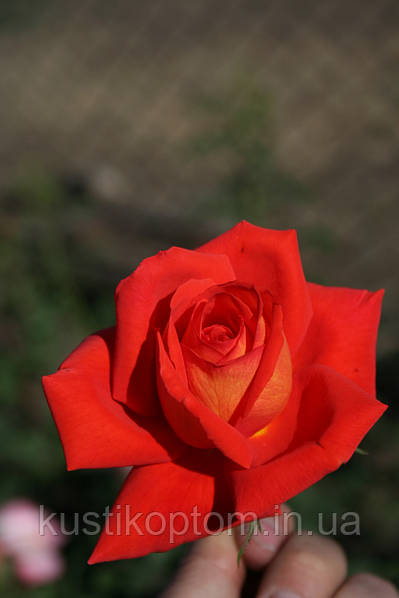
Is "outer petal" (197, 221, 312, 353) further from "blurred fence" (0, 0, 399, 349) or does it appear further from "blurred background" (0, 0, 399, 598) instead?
"blurred fence" (0, 0, 399, 349)

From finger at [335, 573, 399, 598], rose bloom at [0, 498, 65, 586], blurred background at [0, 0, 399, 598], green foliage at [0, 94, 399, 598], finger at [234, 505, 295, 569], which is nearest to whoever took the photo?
finger at [335, 573, 399, 598]

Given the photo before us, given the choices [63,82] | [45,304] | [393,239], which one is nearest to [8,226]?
[45,304]

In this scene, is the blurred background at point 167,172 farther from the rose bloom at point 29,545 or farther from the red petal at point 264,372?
the red petal at point 264,372

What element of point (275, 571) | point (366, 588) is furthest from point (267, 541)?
point (366, 588)

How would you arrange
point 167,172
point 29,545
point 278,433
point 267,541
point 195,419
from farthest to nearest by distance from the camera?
point 167,172 → point 29,545 → point 267,541 → point 278,433 → point 195,419

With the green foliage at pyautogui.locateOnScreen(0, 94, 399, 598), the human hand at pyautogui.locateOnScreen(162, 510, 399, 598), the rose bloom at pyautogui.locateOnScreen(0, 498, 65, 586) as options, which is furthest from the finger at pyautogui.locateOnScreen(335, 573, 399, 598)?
the rose bloom at pyautogui.locateOnScreen(0, 498, 65, 586)

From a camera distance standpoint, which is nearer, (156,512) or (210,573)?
(156,512)

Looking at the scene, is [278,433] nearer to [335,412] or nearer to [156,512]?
[335,412]
